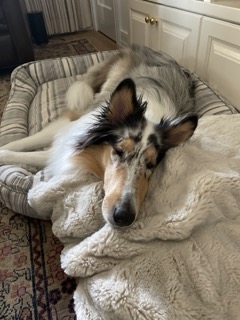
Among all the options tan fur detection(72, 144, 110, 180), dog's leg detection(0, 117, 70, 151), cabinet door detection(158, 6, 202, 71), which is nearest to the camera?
tan fur detection(72, 144, 110, 180)

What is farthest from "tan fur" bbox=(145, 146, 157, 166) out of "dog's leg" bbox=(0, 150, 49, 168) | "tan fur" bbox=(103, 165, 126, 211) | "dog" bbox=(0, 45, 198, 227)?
"dog's leg" bbox=(0, 150, 49, 168)

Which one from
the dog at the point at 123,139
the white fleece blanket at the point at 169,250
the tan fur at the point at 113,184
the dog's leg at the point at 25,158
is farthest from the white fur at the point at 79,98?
the white fleece blanket at the point at 169,250

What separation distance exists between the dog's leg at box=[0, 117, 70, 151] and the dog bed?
0.12 meters

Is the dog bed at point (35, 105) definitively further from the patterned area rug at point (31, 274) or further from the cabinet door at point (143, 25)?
the cabinet door at point (143, 25)

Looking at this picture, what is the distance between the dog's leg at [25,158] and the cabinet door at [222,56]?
133 centimetres

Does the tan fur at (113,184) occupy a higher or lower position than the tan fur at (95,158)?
higher

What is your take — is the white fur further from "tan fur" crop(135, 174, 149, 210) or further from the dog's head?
"tan fur" crop(135, 174, 149, 210)

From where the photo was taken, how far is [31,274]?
4.39 feet

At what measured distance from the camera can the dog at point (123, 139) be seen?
1071 mm

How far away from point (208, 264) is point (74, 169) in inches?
29.0

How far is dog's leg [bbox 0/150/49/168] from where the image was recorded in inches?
66.9

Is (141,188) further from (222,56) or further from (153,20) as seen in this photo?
(153,20)

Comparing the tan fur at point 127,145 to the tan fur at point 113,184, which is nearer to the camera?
the tan fur at point 113,184

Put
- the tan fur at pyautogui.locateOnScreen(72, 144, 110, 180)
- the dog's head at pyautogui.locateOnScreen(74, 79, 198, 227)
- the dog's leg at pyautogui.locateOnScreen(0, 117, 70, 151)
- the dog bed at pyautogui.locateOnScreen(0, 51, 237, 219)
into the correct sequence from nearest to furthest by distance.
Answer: the dog's head at pyautogui.locateOnScreen(74, 79, 198, 227)
the tan fur at pyautogui.locateOnScreen(72, 144, 110, 180)
the dog bed at pyautogui.locateOnScreen(0, 51, 237, 219)
the dog's leg at pyautogui.locateOnScreen(0, 117, 70, 151)
